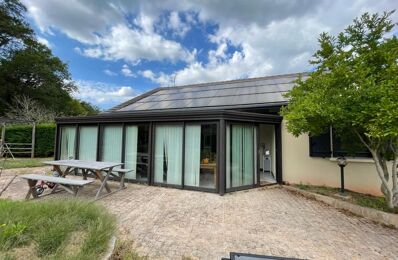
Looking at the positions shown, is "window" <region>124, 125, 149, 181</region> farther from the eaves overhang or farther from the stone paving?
the stone paving

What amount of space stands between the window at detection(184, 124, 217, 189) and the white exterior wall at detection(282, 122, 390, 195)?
301cm

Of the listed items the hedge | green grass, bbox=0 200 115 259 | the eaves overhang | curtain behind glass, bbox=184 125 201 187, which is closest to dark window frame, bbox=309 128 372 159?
the eaves overhang

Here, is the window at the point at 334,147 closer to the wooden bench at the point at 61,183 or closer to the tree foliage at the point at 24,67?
the wooden bench at the point at 61,183

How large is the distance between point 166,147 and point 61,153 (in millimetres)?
5556

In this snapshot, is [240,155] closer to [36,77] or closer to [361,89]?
[361,89]

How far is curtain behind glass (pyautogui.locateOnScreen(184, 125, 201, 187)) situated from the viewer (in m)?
7.20

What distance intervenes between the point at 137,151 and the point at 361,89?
271 inches

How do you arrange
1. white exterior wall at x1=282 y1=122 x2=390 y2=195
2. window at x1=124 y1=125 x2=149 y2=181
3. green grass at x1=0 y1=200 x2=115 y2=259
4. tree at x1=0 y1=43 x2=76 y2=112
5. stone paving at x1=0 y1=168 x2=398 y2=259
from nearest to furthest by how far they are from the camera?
green grass at x1=0 y1=200 x2=115 y2=259, stone paving at x1=0 y1=168 x2=398 y2=259, white exterior wall at x1=282 y1=122 x2=390 y2=195, window at x1=124 y1=125 x2=149 y2=181, tree at x1=0 y1=43 x2=76 y2=112

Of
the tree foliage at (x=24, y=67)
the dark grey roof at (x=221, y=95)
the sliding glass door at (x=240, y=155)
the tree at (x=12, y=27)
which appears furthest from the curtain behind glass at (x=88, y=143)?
the tree at (x=12, y=27)

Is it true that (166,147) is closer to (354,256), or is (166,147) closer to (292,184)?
(292,184)

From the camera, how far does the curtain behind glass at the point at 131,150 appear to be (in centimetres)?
823

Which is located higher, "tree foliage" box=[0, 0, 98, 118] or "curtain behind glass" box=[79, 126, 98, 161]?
"tree foliage" box=[0, 0, 98, 118]

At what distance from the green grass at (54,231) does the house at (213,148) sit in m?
3.83

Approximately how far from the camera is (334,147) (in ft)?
24.5
